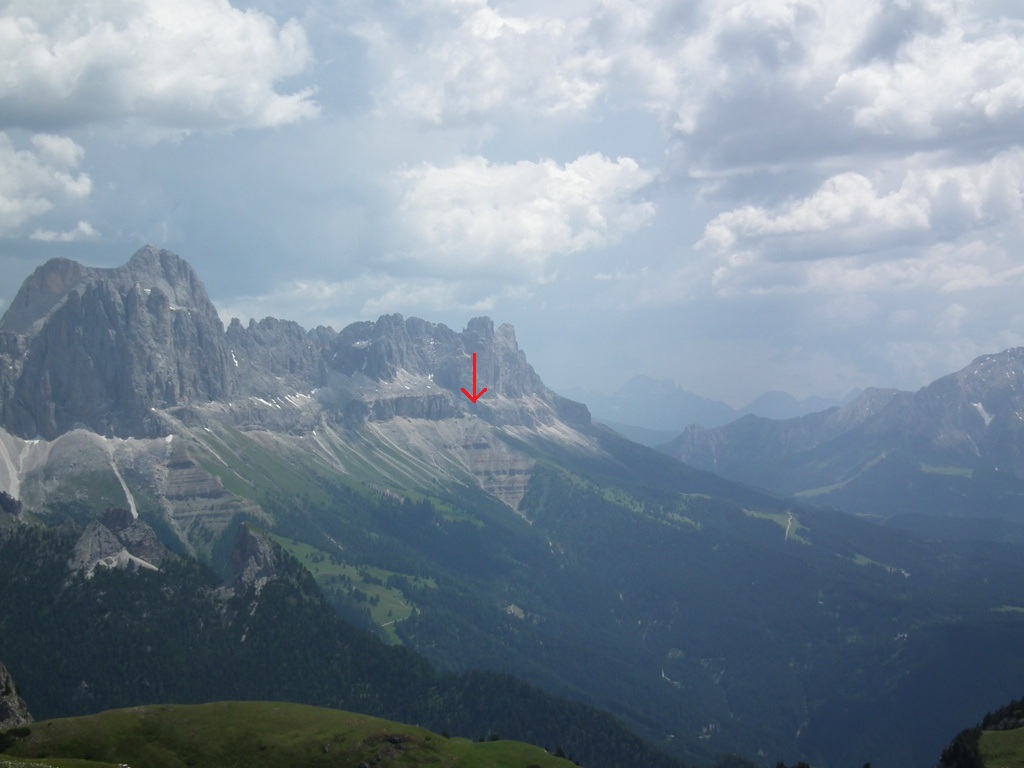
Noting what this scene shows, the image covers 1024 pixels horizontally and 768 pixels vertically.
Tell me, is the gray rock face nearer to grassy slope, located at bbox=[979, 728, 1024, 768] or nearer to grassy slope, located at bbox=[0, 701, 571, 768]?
grassy slope, located at bbox=[0, 701, 571, 768]

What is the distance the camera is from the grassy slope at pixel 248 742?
13362 cm

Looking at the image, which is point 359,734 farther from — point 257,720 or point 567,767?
point 567,767

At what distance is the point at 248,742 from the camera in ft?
471

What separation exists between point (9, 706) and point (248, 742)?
3411 cm

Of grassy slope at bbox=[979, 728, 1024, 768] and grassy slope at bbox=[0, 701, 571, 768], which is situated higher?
grassy slope at bbox=[979, 728, 1024, 768]

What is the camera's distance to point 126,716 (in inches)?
5655

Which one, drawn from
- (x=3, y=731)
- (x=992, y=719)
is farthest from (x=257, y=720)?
(x=992, y=719)

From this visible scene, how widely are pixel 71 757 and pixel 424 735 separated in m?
50.6

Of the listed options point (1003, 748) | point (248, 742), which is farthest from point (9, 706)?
point (1003, 748)

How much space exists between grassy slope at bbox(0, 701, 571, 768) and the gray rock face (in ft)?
25.3

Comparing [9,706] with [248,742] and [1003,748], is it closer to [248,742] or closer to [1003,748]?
[248,742]

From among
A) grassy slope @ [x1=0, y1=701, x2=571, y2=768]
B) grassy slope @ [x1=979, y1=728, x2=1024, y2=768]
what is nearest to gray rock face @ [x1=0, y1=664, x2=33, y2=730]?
grassy slope @ [x1=0, y1=701, x2=571, y2=768]

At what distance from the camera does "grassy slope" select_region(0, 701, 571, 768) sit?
13362cm

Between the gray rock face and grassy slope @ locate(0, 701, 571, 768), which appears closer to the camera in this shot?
grassy slope @ locate(0, 701, 571, 768)
